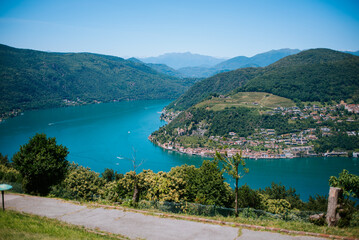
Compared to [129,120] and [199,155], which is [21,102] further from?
[199,155]

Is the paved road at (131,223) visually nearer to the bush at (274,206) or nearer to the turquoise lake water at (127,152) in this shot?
the bush at (274,206)

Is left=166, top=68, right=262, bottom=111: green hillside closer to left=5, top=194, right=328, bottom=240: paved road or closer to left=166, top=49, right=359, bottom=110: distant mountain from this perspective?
left=166, top=49, right=359, bottom=110: distant mountain

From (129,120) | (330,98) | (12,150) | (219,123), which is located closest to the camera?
(12,150)

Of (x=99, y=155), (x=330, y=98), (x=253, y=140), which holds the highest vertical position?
(x=330, y=98)

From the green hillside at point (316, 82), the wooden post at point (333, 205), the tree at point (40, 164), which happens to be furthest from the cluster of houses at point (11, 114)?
the wooden post at point (333, 205)

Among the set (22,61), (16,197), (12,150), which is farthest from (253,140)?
(22,61)

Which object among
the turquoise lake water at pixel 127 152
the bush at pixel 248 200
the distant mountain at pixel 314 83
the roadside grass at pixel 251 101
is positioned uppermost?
the distant mountain at pixel 314 83

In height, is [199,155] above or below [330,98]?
below
